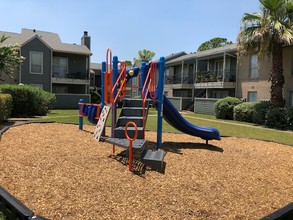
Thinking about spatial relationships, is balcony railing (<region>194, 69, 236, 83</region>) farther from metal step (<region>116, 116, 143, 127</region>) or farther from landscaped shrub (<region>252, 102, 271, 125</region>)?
metal step (<region>116, 116, 143, 127</region>)

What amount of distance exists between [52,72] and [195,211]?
30.6 meters

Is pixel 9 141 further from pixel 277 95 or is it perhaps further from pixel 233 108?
pixel 233 108

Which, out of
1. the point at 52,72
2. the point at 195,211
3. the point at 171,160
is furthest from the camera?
the point at 52,72

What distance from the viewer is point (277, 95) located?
18.8m

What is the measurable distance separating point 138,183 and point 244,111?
56.2 feet

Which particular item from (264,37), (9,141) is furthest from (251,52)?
(9,141)

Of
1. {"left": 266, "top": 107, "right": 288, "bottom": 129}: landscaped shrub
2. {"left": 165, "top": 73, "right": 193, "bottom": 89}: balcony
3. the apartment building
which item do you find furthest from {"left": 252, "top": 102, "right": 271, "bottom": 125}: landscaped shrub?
the apartment building

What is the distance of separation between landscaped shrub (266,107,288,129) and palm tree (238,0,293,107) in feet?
3.62

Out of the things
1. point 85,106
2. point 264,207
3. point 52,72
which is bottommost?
point 264,207

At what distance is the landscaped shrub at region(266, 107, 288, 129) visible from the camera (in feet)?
56.9

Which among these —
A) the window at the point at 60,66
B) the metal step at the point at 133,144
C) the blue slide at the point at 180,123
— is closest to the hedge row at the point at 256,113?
the blue slide at the point at 180,123

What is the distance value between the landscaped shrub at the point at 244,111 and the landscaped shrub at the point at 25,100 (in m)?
13.8

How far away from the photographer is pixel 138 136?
7.11 m

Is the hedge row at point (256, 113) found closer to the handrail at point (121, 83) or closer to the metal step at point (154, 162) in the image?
the handrail at point (121, 83)
